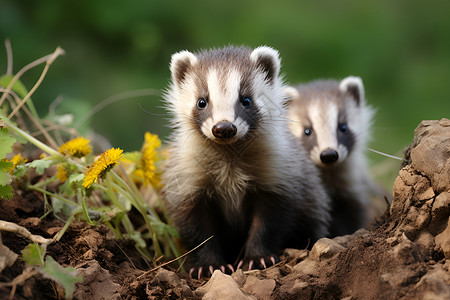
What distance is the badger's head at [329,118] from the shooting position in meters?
4.48

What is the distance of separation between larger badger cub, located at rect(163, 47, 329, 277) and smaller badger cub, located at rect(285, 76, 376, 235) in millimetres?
552

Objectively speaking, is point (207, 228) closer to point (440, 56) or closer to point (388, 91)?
point (388, 91)

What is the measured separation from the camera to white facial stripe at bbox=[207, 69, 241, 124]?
→ 3434 millimetres

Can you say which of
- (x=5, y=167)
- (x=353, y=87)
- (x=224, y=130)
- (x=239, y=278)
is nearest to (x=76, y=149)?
(x=5, y=167)

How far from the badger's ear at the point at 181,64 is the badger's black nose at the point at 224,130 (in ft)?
2.41

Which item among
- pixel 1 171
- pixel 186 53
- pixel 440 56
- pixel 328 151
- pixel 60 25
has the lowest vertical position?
pixel 1 171

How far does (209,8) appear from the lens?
7.48 meters

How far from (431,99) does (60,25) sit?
503cm

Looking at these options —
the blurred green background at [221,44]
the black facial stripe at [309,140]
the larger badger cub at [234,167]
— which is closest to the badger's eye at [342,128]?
the black facial stripe at [309,140]

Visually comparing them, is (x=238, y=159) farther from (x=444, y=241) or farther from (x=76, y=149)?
(x=444, y=241)

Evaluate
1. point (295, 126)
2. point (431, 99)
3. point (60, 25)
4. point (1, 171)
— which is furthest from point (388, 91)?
point (1, 171)

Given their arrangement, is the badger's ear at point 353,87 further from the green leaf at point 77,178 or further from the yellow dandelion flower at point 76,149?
the green leaf at point 77,178

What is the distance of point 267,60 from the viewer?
3.89 meters

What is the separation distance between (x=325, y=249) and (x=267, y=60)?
4.83 ft
